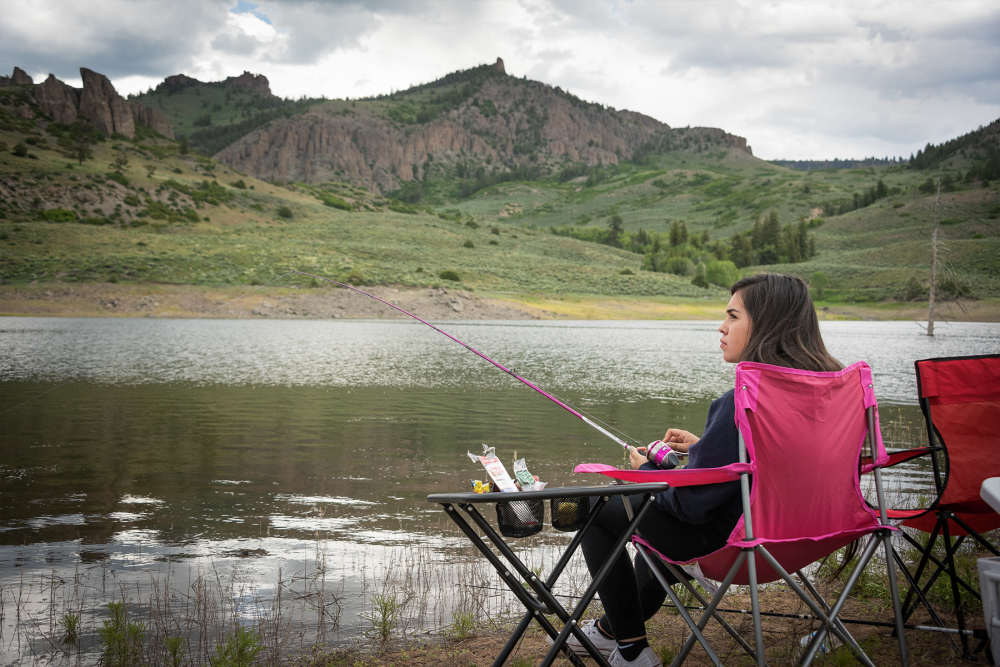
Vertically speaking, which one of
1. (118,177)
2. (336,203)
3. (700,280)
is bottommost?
(700,280)

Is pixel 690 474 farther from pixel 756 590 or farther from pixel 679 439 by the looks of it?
pixel 679 439

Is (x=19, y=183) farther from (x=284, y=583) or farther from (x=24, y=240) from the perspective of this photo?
(x=284, y=583)

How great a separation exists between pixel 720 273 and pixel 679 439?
2687 inches

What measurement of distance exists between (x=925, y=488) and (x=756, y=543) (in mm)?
5142

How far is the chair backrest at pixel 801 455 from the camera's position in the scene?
6.79ft

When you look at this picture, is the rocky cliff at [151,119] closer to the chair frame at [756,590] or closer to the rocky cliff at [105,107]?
the rocky cliff at [105,107]

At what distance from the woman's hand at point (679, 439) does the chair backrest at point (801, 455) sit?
51 cm

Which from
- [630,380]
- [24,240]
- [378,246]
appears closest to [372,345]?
[630,380]

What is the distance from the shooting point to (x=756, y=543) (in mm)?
2045

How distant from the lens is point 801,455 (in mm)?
2139

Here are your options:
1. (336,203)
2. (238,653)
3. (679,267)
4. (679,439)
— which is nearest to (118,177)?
(336,203)

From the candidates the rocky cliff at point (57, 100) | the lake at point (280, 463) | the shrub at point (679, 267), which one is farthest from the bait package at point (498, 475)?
the rocky cliff at point (57, 100)

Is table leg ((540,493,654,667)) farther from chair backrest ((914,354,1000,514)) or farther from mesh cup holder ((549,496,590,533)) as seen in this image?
chair backrest ((914,354,1000,514))

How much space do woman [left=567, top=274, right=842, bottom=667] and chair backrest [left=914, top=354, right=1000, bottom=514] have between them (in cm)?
69
